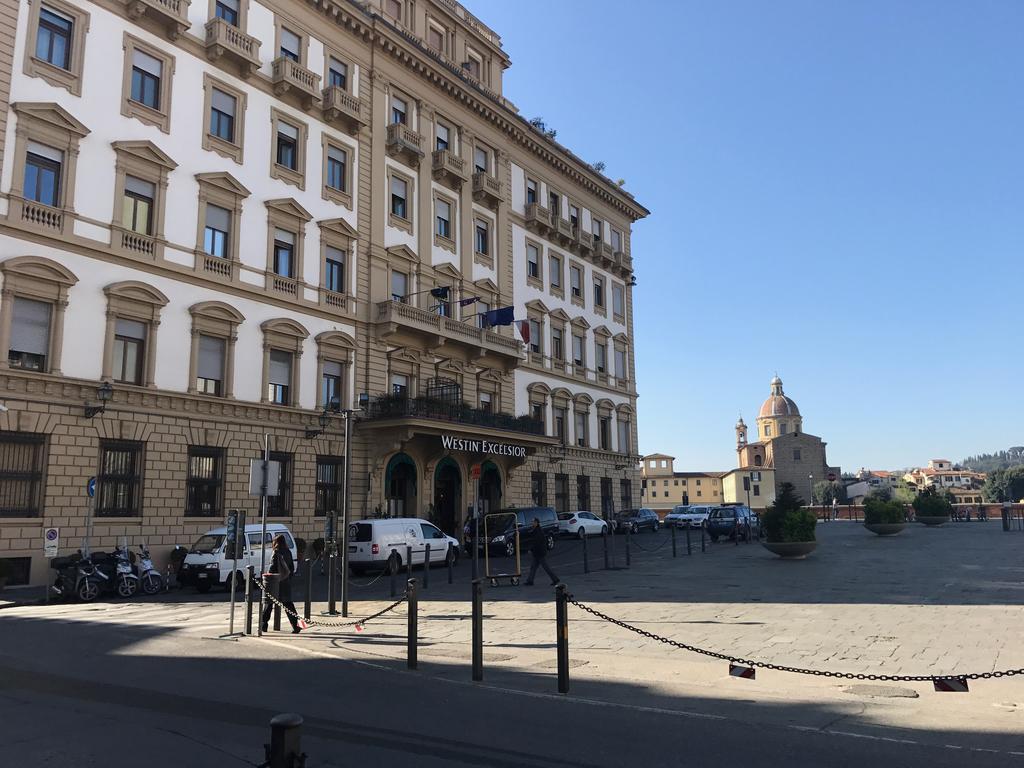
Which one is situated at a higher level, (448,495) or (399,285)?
(399,285)

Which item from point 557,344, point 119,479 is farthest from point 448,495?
point 119,479

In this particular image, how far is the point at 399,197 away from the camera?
35344 millimetres

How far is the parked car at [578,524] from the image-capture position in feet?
126

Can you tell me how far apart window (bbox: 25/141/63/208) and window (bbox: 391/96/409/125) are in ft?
51.6

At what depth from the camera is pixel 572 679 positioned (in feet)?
30.7

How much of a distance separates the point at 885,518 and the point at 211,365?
29448mm

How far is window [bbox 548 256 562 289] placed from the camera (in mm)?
46156

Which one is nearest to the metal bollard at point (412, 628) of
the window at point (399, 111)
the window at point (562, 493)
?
the window at point (399, 111)

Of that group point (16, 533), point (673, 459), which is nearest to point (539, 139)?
point (16, 533)

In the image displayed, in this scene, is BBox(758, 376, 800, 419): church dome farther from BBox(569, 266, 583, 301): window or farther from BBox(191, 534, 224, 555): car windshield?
BBox(191, 534, 224, 555): car windshield

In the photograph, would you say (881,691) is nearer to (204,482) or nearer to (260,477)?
(260,477)

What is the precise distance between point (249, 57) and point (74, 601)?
1916 centimetres

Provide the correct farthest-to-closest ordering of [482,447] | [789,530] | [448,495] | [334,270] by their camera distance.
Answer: [448,495] < [482,447] < [334,270] < [789,530]

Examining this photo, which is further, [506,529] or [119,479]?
[506,529]
